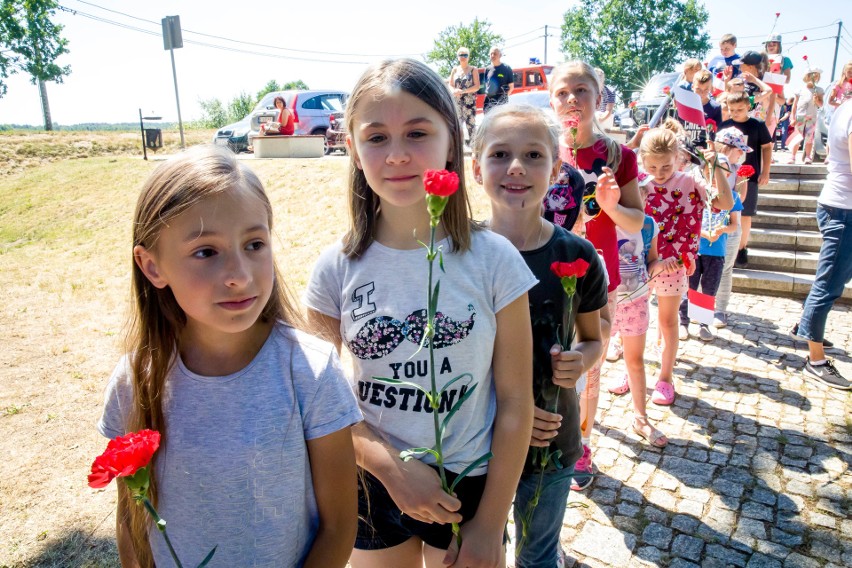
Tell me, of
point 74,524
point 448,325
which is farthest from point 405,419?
point 74,524

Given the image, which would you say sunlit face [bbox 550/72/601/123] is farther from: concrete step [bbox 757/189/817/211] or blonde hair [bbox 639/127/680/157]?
concrete step [bbox 757/189/817/211]

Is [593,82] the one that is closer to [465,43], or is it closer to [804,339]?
[804,339]

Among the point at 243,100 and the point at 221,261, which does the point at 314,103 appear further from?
the point at 243,100

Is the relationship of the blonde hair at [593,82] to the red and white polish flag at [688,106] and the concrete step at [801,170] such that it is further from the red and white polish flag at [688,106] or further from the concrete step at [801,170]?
the concrete step at [801,170]

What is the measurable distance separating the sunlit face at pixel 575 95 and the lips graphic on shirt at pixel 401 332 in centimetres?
167

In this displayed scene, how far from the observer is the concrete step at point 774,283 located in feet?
20.5

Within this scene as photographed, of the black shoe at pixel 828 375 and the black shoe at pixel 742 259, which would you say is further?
the black shoe at pixel 742 259

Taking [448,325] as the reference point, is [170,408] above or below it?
below

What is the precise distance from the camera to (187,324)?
1.36 meters

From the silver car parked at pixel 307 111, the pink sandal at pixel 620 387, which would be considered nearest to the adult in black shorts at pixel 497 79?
the silver car parked at pixel 307 111

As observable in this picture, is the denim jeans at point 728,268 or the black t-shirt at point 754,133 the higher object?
the black t-shirt at point 754,133

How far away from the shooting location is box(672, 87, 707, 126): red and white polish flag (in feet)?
17.2

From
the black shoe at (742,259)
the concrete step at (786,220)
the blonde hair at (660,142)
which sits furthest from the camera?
the concrete step at (786,220)

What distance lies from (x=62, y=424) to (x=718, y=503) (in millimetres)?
4191
